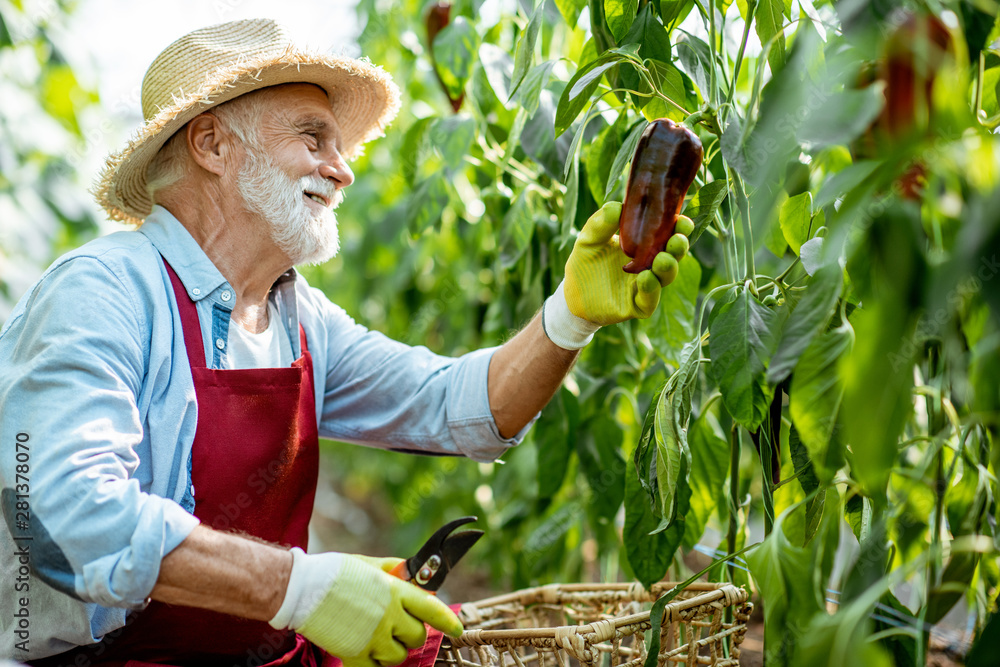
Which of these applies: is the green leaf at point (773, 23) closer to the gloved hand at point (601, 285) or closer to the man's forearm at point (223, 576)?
the gloved hand at point (601, 285)

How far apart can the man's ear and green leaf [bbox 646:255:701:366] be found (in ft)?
2.57

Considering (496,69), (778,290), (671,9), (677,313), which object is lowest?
(677,313)

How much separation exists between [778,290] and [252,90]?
96 cm

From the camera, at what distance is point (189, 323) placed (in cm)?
125

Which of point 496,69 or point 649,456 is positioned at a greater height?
point 496,69

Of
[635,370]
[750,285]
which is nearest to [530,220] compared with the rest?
[635,370]

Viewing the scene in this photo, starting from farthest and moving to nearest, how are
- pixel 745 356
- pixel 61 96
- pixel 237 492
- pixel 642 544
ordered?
pixel 61 96, pixel 237 492, pixel 642 544, pixel 745 356

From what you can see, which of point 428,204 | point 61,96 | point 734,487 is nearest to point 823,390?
point 734,487

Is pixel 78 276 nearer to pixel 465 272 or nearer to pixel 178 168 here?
pixel 178 168

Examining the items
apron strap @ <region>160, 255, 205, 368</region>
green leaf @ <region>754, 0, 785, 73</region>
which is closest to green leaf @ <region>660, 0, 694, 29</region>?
green leaf @ <region>754, 0, 785, 73</region>

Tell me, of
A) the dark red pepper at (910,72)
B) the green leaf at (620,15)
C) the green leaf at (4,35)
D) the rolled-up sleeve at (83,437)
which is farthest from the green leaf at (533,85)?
the green leaf at (4,35)

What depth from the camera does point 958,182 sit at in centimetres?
62

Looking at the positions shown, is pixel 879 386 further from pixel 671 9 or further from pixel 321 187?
pixel 321 187

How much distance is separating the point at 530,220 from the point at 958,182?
0.85 metres
